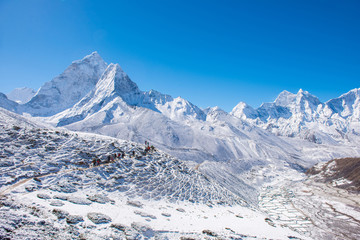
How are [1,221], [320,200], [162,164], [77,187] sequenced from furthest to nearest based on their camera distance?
1. [320,200]
2. [162,164]
3. [77,187]
4. [1,221]

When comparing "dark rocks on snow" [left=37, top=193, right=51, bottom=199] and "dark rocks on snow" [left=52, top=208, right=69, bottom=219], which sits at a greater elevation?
"dark rocks on snow" [left=37, top=193, right=51, bottom=199]

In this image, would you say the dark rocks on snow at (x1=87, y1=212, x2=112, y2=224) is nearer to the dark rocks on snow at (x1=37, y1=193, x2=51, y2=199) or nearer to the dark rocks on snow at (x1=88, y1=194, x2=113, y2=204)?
the dark rocks on snow at (x1=88, y1=194, x2=113, y2=204)

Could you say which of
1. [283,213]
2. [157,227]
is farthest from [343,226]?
[157,227]

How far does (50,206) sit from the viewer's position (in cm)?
1592

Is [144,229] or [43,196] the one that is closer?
[144,229]

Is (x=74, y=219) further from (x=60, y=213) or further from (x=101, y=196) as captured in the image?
(x=101, y=196)

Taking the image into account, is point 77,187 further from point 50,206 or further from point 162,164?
point 162,164

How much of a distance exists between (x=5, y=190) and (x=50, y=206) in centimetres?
573

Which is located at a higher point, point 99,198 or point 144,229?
point 99,198

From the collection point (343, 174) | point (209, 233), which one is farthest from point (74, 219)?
point (343, 174)

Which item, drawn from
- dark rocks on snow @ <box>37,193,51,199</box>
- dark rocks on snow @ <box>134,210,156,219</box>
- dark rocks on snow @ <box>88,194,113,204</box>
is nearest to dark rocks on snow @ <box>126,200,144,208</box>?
dark rocks on snow @ <box>88,194,113,204</box>

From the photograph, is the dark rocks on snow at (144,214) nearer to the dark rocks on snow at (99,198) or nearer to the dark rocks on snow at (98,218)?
the dark rocks on snow at (99,198)

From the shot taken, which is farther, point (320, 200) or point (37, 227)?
point (320, 200)

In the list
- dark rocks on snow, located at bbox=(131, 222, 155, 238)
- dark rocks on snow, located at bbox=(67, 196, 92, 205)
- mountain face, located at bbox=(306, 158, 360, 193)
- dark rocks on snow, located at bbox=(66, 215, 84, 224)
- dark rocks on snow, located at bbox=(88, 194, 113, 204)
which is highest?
mountain face, located at bbox=(306, 158, 360, 193)
